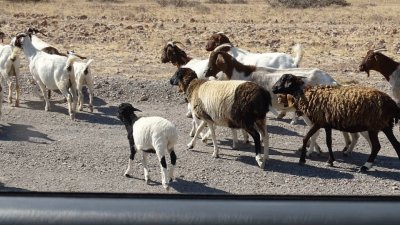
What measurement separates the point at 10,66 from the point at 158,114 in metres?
3.21

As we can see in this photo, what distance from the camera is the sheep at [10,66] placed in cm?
1319

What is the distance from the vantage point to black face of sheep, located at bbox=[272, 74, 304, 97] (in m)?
9.65

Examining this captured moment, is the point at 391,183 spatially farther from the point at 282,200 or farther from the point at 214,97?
the point at 282,200

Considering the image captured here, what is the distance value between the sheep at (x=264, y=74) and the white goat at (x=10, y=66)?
4157 millimetres

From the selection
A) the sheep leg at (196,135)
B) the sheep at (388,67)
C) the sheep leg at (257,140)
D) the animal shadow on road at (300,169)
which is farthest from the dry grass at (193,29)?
the sheep leg at (257,140)

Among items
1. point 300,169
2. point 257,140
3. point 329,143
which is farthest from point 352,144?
point 257,140

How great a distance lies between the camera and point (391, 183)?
8.78m

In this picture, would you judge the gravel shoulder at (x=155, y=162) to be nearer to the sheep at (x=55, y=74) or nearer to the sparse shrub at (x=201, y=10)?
the sheep at (x=55, y=74)

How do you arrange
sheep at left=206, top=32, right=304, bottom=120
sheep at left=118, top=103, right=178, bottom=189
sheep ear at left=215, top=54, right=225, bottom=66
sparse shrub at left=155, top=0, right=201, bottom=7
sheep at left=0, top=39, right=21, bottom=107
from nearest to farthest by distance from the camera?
1. sheep at left=118, top=103, right=178, bottom=189
2. sheep ear at left=215, top=54, right=225, bottom=66
3. sheep at left=206, top=32, right=304, bottom=120
4. sheep at left=0, top=39, right=21, bottom=107
5. sparse shrub at left=155, top=0, right=201, bottom=7

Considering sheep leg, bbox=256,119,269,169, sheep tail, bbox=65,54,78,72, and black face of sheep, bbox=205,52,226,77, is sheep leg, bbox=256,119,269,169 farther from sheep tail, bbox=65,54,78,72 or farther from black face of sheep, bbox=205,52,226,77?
sheep tail, bbox=65,54,78,72

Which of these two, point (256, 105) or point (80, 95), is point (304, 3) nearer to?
point (80, 95)

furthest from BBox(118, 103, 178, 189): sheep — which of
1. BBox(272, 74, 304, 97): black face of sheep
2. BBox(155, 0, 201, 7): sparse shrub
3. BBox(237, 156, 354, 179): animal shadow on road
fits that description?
BBox(155, 0, 201, 7): sparse shrub

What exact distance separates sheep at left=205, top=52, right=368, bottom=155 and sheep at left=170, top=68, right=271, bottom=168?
877 mm

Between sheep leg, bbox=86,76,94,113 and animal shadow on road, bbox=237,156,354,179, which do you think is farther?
sheep leg, bbox=86,76,94,113
